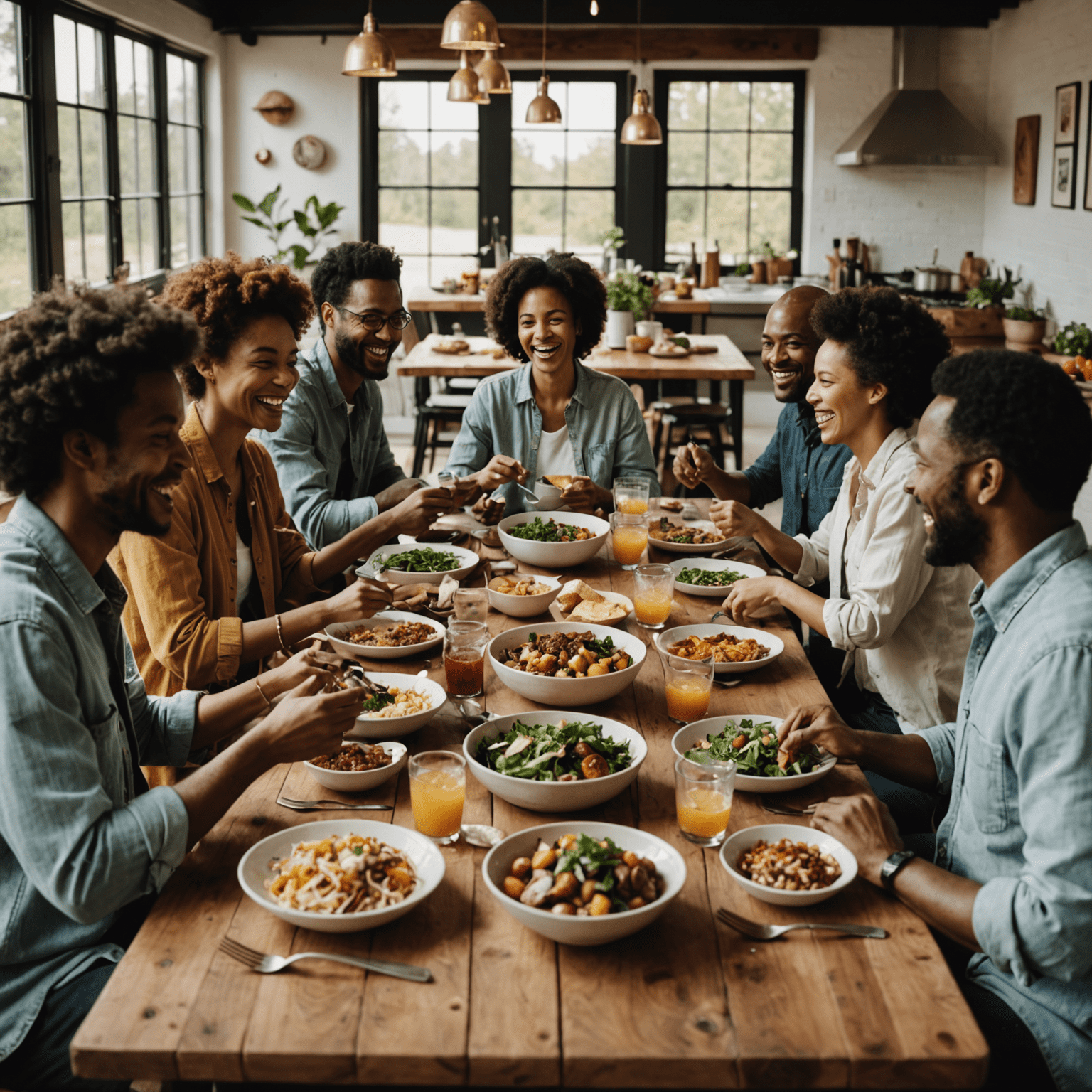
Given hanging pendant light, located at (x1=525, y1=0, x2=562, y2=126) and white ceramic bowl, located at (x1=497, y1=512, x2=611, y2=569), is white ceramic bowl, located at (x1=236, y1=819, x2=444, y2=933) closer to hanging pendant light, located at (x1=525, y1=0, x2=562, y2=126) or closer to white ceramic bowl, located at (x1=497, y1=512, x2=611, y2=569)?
white ceramic bowl, located at (x1=497, y1=512, x2=611, y2=569)

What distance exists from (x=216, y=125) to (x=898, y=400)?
7349 millimetres

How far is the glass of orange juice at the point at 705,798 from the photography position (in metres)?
1.41

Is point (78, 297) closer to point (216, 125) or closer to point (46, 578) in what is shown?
point (46, 578)

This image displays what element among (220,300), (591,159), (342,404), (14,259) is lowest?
(342,404)

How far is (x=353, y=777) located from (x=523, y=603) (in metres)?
0.80

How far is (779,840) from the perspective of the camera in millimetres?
1425

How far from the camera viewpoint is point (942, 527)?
152cm

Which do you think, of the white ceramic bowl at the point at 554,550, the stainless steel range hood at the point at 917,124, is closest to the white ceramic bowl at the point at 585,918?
the white ceramic bowl at the point at 554,550

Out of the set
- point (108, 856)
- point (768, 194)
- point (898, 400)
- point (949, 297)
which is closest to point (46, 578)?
point (108, 856)

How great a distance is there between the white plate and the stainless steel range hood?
6.17 m

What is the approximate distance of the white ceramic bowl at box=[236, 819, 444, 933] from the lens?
4.06 feet

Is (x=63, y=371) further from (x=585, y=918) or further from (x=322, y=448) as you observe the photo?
(x=322, y=448)

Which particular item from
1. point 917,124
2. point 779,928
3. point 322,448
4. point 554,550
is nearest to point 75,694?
point 779,928

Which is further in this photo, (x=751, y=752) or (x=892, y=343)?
(x=892, y=343)
